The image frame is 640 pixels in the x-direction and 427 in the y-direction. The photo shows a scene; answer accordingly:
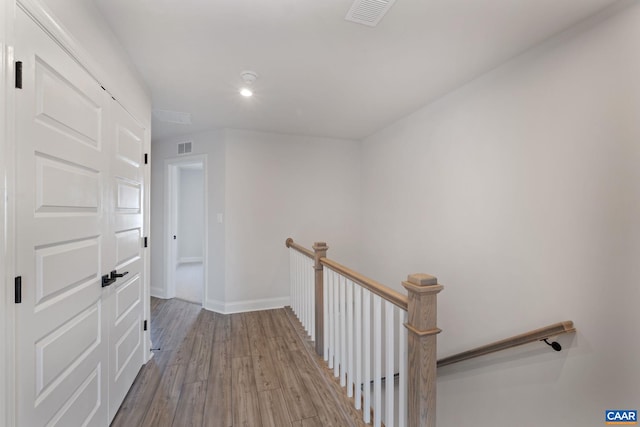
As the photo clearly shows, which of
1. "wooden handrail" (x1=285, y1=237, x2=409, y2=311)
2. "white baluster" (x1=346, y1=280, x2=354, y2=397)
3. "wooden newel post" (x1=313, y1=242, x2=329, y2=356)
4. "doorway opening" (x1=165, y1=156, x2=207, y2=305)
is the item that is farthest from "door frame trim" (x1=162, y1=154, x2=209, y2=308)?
"white baluster" (x1=346, y1=280, x2=354, y2=397)

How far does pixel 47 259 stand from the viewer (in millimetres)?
1109

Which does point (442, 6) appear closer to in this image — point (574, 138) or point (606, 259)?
point (574, 138)

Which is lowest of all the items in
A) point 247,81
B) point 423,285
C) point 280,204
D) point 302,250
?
point 302,250

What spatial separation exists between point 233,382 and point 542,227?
251 centimetres

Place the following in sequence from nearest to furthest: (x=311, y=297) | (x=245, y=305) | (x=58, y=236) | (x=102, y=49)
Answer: (x=58, y=236)
(x=102, y=49)
(x=311, y=297)
(x=245, y=305)

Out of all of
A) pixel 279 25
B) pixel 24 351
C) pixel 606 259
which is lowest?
pixel 24 351

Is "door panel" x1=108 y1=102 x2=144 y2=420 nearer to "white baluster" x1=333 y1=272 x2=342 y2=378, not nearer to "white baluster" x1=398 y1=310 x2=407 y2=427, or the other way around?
"white baluster" x1=333 y1=272 x2=342 y2=378

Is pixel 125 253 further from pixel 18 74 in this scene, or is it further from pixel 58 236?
pixel 18 74

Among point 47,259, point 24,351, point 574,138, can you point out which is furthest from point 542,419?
point 47,259

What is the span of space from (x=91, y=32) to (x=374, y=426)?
2703mm

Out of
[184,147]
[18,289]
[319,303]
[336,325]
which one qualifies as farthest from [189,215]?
[18,289]

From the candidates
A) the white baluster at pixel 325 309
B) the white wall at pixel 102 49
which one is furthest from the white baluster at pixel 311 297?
the white wall at pixel 102 49

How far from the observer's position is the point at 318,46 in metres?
1.86

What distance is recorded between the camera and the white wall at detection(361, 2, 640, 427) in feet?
4.82
